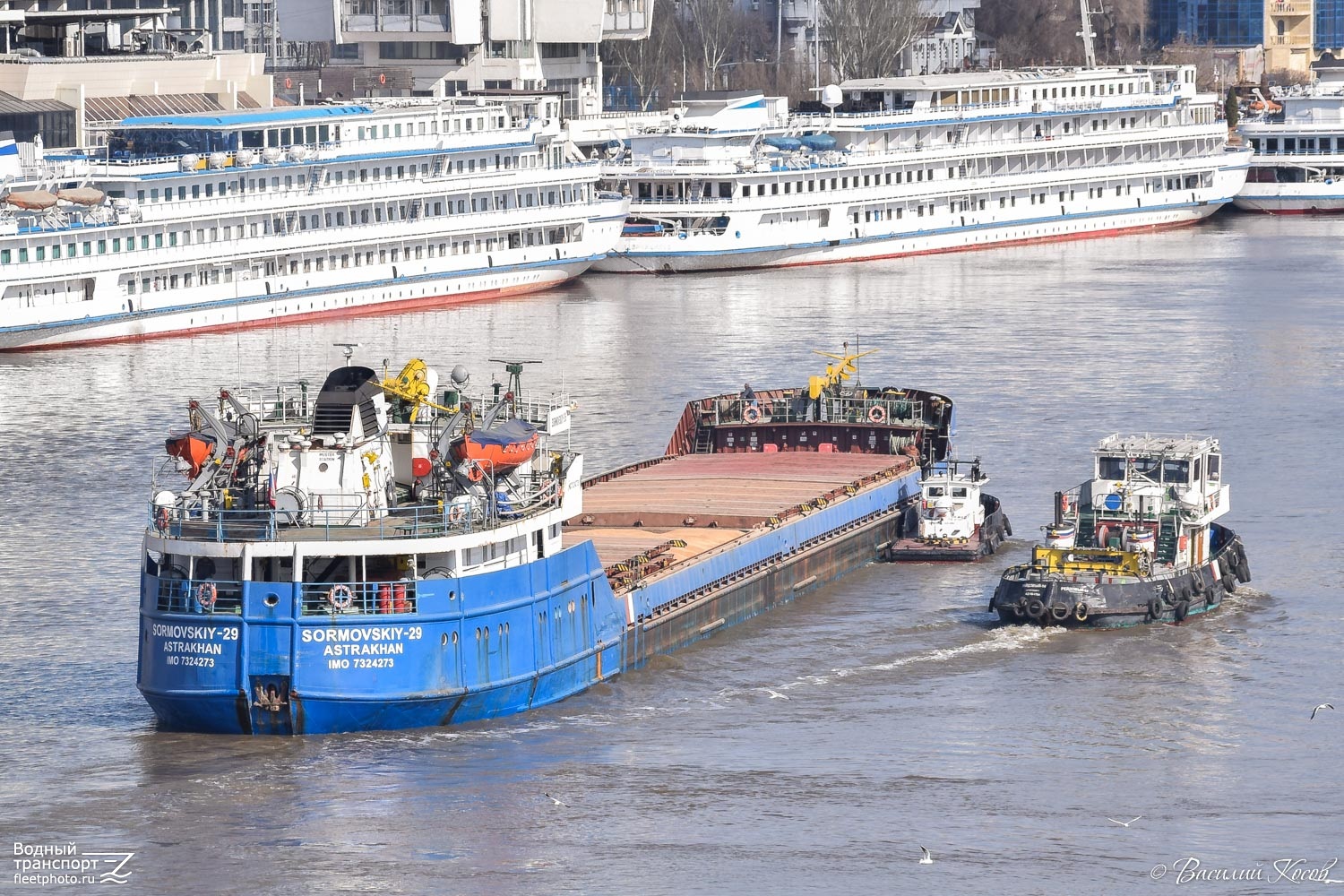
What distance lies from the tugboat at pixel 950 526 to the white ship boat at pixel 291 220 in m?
40.6

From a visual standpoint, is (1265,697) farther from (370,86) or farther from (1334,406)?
(370,86)

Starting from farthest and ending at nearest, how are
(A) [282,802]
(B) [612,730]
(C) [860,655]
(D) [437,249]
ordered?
(D) [437,249], (C) [860,655], (B) [612,730], (A) [282,802]

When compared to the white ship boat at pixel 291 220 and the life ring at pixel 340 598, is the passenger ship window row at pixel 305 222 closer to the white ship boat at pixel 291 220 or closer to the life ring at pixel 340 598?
the white ship boat at pixel 291 220

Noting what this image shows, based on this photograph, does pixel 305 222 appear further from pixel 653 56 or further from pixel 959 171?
pixel 653 56

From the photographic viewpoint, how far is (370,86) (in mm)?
128250

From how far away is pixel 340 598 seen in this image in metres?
34.1

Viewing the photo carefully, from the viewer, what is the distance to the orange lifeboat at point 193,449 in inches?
1452

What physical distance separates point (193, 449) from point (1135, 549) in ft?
52.8

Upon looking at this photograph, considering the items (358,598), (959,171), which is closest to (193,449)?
(358,598)

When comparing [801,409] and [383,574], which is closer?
[383,574]

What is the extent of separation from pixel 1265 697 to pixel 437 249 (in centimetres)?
6051

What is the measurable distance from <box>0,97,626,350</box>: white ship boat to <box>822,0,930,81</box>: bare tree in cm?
5143

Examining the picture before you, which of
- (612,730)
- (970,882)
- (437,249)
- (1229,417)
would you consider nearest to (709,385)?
(1229,417)

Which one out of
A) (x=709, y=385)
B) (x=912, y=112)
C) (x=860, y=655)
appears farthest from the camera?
(x=912, y=112)
